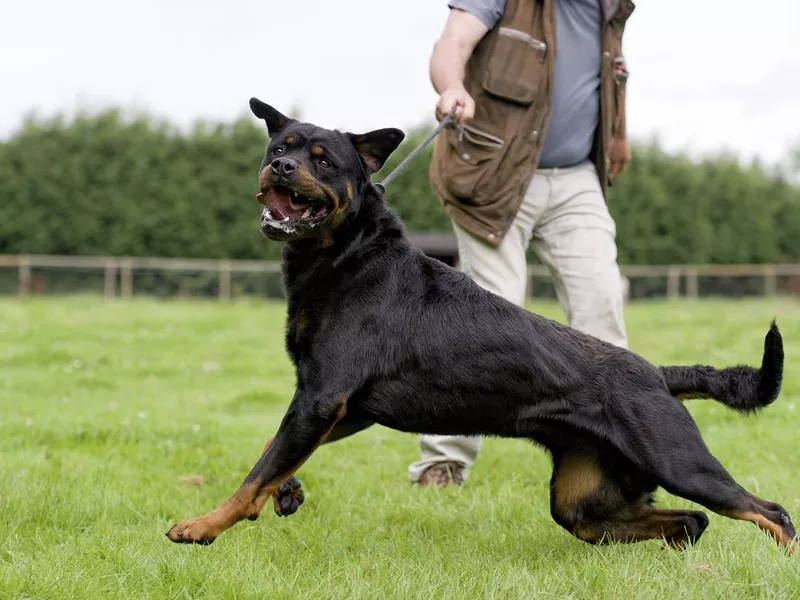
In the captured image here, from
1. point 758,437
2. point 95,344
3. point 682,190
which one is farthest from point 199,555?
point 682,190

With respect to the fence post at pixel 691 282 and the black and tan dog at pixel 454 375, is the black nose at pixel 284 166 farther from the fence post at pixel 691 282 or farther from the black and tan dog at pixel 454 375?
the fence post at pixel 691 282

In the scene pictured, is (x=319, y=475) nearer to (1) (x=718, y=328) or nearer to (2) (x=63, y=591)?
(2) (x=63, y=591)

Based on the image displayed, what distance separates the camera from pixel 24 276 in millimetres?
19438

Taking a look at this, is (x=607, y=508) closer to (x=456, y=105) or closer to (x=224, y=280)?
(x=456, y=105)

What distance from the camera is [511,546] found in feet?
11.4

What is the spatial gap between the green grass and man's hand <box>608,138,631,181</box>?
4.86 ft

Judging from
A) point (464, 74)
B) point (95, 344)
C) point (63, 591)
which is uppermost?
point (464, 74)

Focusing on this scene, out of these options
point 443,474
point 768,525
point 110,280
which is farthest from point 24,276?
point 768,525

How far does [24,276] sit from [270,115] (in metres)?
17.8

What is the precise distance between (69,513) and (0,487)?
456 mm

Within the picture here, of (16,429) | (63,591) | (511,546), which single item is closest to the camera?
(63,591)

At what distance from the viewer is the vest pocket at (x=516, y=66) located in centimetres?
409

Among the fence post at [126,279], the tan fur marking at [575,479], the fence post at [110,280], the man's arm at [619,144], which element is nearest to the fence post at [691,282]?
the fence post at [126,279]

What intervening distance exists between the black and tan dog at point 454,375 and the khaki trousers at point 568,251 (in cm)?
87
